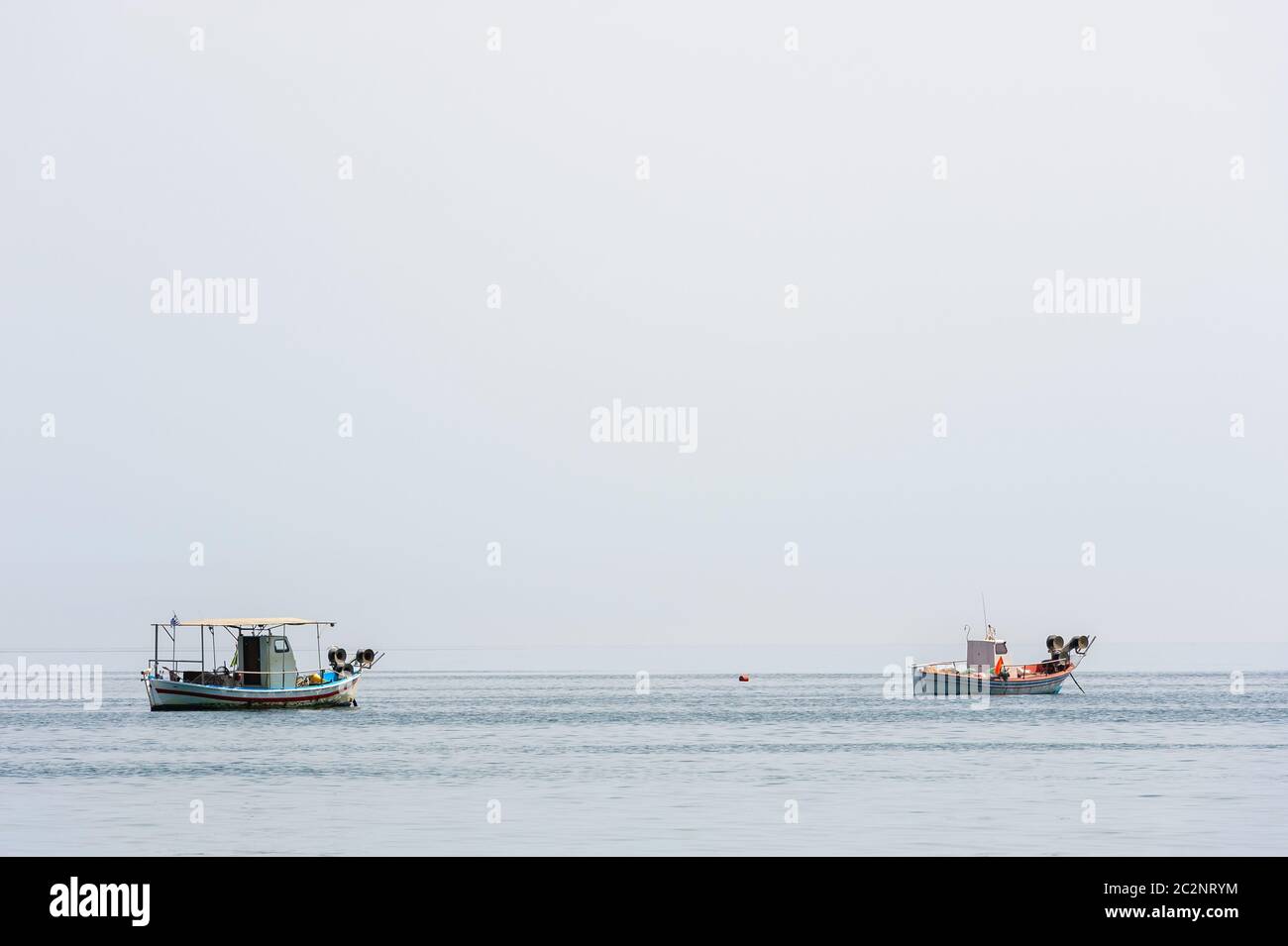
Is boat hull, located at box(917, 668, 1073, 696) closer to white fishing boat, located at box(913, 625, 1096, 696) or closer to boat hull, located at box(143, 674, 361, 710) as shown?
white fishing boat, located at box(913, 625, 1096, 696)

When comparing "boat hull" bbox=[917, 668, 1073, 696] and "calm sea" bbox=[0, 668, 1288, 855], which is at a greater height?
"calm sea" bbox=[0, 668, 1288, 855]

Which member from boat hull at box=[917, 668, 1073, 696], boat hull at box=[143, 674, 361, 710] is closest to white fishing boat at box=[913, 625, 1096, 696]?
boat hull at box=[917, 668, 1073, 696]

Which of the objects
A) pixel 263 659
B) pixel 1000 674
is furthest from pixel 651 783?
pixel 1000 674

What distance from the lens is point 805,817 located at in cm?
4991

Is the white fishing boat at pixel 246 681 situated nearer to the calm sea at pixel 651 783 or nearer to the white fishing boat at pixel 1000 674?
the calm sea at pixel 651 783

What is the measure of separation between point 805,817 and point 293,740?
4779 centimetres

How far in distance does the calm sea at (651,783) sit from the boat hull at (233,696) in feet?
4.89

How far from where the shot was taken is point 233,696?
357ft

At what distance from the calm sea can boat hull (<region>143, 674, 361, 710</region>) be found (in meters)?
1.49

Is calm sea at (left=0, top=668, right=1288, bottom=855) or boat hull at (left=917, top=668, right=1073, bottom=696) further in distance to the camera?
boat hull at (left=917, top=668, right=1073, bottom=696)

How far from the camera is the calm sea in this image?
148 ft
